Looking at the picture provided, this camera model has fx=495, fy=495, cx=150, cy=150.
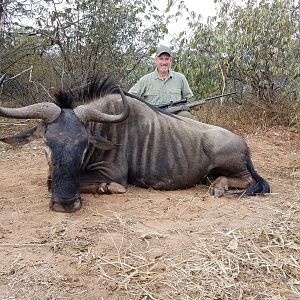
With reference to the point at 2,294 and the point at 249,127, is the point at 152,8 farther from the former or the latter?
the point at 2,294

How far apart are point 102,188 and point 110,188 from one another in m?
0.07

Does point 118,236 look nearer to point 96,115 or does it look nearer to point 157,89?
point 96,115

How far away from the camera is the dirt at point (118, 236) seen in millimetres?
2668

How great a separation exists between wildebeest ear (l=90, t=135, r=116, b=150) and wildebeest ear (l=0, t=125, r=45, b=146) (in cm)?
44

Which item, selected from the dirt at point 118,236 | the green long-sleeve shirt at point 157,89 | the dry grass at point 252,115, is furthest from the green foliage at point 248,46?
the dirt at point 118,236

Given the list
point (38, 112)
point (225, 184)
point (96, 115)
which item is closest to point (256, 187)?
point (225, 184)

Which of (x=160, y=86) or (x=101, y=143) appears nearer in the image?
(x=101, y=143)

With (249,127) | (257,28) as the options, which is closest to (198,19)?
(257,28)

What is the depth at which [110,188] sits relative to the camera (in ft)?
14.8

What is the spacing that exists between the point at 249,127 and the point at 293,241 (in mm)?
6335

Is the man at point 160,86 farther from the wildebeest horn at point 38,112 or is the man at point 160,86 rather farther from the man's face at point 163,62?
the wildebeest horn at point 38,112

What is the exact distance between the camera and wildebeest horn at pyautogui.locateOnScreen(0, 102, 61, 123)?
161 inches

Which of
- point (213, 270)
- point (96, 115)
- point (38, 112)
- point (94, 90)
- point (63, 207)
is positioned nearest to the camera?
point (213, 270)

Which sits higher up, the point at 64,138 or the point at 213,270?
the point at 64,138
